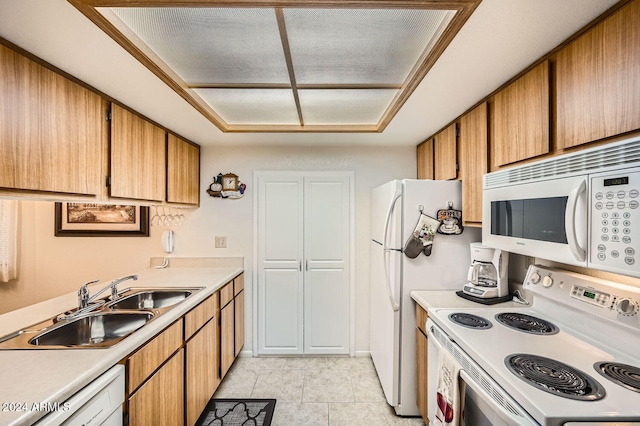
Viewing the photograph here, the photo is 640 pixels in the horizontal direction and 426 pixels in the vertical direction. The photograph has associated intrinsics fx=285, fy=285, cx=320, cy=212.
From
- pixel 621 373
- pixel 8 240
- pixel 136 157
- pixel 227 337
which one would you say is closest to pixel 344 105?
pixel 136 157

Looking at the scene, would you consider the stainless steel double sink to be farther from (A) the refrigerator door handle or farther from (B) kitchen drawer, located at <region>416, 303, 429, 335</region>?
(B) kitchen drawer, located at <region>416, 303, 429, 335</region>

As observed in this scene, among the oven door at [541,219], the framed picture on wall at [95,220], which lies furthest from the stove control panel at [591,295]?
the framed picture on wall at [95,220]

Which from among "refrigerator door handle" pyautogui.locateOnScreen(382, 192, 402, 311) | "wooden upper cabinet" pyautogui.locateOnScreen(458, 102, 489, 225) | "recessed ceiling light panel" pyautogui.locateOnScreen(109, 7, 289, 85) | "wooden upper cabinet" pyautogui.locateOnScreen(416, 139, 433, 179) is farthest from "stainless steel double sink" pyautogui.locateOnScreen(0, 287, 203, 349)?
"wooden upper cabinet" pyautogui.locateOnScreen(416, 139, 433, 179)

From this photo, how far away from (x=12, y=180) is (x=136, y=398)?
104 centimetres

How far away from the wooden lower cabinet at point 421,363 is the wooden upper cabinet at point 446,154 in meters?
1.04

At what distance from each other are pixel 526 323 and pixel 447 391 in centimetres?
54

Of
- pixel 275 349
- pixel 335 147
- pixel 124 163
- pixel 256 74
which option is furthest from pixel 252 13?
pixel 275 349

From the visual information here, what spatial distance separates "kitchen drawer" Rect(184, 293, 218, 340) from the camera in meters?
1.75

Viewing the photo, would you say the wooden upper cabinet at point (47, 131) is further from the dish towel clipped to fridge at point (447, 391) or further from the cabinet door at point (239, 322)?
the dish towel clipped to fridge at point (447, 391)

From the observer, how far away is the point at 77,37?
Result: 3.71ft

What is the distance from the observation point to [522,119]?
1.42 meters

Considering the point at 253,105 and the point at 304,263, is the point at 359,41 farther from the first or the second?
the point at 304,263

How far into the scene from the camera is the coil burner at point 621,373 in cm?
93

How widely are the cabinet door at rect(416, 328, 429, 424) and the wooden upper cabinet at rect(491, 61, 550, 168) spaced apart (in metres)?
1.22
